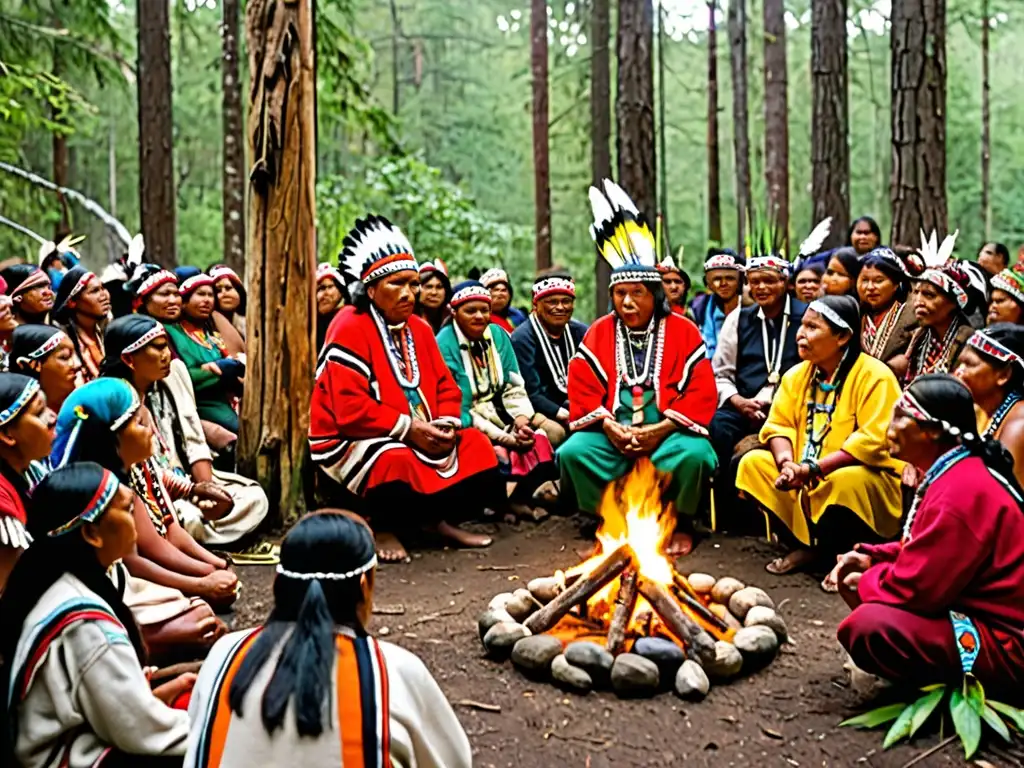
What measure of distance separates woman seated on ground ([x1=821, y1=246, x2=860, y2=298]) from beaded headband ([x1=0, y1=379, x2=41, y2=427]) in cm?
556

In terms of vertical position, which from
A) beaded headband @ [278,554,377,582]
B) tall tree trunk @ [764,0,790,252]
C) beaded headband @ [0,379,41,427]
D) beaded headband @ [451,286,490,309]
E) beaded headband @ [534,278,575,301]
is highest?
tall tree trunk @ [764,0,790,252]

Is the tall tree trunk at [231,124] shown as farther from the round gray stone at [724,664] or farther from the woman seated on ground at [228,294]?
the round gray stone at [724,664]

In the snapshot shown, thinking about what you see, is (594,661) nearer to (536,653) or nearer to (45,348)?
(536,653)

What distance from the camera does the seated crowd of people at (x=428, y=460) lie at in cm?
240

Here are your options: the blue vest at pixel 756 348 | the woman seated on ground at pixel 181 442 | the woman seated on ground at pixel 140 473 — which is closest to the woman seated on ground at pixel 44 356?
the woman seated on ground at pixel 181 442

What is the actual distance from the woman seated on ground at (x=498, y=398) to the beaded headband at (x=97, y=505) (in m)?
4.32

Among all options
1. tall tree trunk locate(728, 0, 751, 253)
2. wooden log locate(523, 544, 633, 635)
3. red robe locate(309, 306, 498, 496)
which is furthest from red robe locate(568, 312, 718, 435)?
tall tree trunk locate(728, 0, 751, 253)

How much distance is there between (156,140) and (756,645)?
9423mm

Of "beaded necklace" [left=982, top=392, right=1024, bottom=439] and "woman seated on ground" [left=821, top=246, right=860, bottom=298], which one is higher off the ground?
"woman seated on ground" [left=821, top=246, right=860, bottom=298]

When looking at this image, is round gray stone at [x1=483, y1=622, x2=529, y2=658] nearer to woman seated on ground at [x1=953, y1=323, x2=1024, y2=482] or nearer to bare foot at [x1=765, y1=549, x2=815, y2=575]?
bare foot at [x1=765, y1=549, x2=815, y2=575]

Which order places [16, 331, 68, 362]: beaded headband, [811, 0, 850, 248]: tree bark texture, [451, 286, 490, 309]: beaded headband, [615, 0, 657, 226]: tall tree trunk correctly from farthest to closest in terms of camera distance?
[811, 0, 850, 248]: tree bark texture
[615, 0, 657, 226]: tall tree trunk
[451, 286, 490, 309]: beaded headband
[16, 331, 68, 362]: beaded headband

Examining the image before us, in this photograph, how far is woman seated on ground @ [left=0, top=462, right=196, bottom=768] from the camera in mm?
2562

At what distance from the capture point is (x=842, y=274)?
23.7 ft

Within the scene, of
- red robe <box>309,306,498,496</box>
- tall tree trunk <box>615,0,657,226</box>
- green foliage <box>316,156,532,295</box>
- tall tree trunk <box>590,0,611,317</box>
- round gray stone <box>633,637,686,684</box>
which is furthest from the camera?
tall tree trunk <box>590,0,611,317</box>
